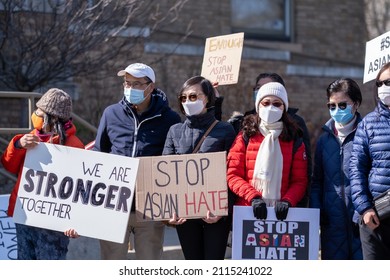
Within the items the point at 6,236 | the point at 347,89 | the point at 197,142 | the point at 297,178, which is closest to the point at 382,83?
the point at 347,89

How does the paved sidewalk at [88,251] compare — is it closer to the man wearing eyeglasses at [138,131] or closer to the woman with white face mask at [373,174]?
the man wearing eyeglasses at [138,131]

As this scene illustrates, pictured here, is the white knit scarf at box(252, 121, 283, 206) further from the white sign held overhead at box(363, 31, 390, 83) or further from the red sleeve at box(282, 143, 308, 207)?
the white sign held overhead at box(363, 31, 390, 83)

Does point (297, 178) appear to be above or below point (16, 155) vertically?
below

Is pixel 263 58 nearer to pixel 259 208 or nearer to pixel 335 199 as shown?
pixel 335 199

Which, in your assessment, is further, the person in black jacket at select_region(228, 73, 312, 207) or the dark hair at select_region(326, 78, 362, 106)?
the dark hair at select_region(326, 78, 362, 106)

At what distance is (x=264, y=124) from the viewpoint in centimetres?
662

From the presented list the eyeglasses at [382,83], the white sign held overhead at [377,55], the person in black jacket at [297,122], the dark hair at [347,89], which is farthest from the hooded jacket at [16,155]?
the white sign held overhead at [377,55]

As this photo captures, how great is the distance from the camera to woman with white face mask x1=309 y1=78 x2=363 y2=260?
6672 millimetres

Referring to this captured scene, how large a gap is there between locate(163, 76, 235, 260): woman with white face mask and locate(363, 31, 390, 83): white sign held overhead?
1.43m

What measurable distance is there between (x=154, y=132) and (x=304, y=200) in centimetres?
118

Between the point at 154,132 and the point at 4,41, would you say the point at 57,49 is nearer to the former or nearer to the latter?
the point at 4,41

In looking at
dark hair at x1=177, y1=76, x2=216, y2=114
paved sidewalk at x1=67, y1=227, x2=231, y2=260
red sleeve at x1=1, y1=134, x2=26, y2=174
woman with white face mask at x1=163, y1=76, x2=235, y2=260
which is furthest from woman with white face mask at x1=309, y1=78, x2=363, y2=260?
paved sidewalk at x1=67, y1=227, x2=231, y2=260

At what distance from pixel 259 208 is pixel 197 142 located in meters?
0.67

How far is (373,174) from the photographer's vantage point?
251 inches
